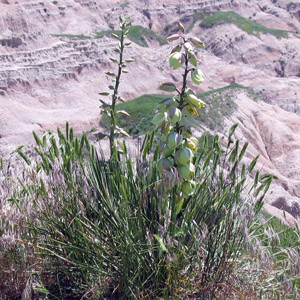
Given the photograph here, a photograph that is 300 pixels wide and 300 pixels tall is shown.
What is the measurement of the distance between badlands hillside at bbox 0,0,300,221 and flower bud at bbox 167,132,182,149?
35.4 feet

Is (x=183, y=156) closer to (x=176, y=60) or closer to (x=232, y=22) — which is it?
(x=176, y=60)

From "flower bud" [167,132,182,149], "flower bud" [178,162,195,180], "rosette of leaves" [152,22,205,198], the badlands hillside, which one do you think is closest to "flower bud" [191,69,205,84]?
"rosette of leaves" [152,22,205,198]

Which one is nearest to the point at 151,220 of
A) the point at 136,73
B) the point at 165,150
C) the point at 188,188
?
the point at 188,188

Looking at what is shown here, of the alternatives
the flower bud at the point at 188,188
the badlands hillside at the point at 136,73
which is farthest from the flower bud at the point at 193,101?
the badlands hillside at the point at 136,73

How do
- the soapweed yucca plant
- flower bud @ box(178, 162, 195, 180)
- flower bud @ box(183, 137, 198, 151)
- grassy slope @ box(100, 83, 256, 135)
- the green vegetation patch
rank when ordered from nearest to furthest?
1. the soapweed yucca plant
2. flower bud @ box(178, 162, 195, 180)
3. flower bud @ box(183, 137, 198, 151)
4. grassy slope @ box(100, 83, 256, 135)
5. the green vegetation patch

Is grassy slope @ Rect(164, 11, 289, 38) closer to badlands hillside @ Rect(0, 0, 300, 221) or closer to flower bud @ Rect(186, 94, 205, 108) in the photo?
badlands hillside @ Rect(0, 0, 300, 221)

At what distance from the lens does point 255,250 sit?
→ 2.66 metres

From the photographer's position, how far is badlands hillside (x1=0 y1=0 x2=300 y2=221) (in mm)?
24594

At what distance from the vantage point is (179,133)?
3.04 metres

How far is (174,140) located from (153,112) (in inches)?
741

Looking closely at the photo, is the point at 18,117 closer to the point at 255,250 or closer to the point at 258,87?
the point at 258,87

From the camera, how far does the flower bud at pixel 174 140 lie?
2.87 m

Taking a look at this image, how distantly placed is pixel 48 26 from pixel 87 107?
1639 cm

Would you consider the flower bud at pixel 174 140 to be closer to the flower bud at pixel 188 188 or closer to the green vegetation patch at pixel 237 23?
the flower bud at pixel 188 188
